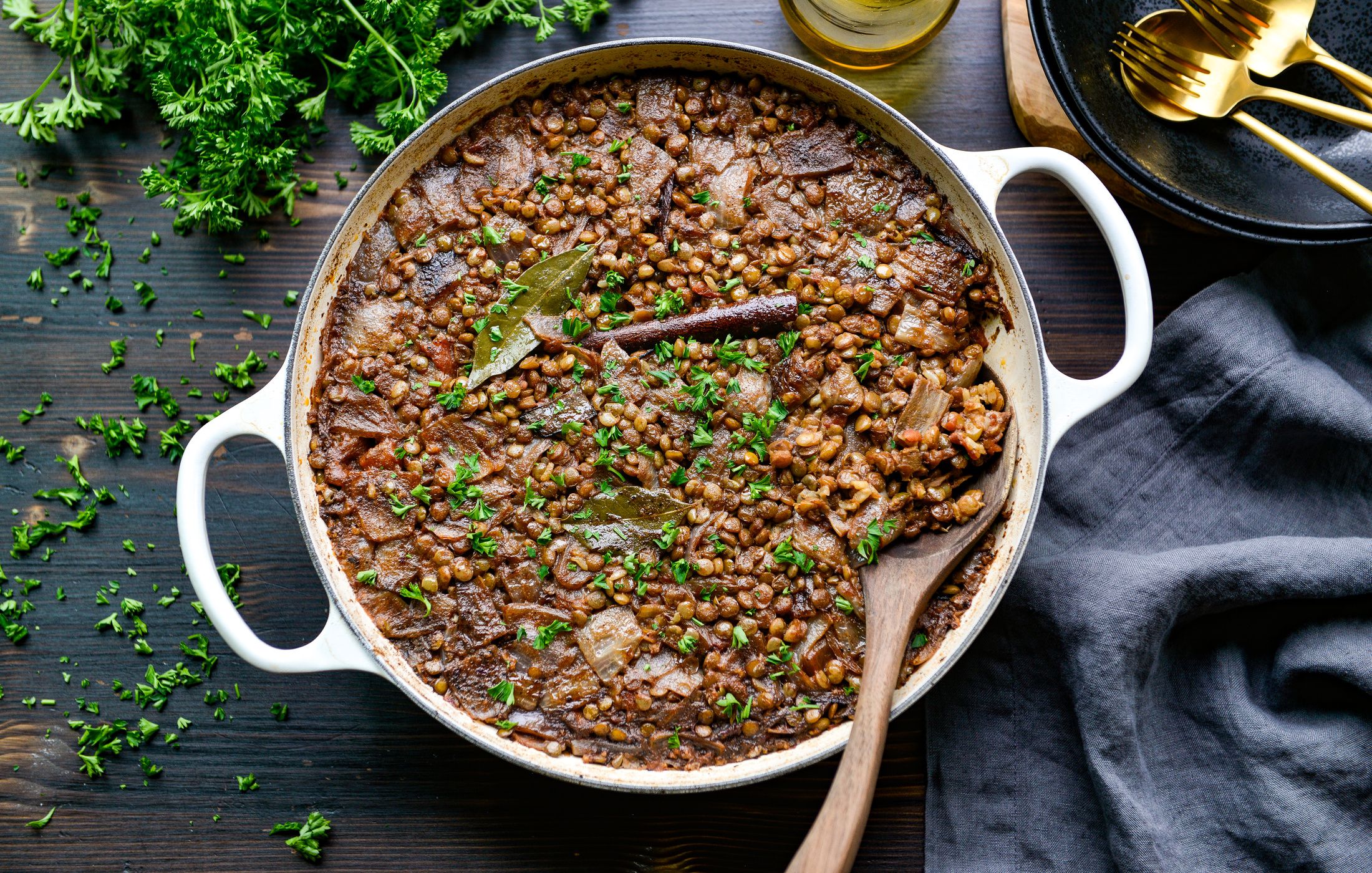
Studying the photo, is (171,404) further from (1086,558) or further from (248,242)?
(1086,558)

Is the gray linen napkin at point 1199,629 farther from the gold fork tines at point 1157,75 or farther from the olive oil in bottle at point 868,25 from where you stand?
the olive oil in bottle at point 868,25

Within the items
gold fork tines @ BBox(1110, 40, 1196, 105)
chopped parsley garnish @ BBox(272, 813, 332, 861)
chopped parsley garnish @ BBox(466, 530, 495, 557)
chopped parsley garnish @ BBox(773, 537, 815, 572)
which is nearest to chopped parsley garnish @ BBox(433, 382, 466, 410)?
chopped parsley garnish @ BBox(466, 530, 495, 557)

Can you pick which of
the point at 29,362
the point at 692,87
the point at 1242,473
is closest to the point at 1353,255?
the point at 1242,473

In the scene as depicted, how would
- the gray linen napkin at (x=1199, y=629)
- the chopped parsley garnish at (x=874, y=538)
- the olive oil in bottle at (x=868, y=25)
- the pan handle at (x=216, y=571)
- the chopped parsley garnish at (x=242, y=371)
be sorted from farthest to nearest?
the chopped parsley garnish at (x=242, y=371), the olive oil in bottle at (x=868, y=25), the gray linen napkin at (x=1199, y=629), the chopped parsley garnish at (x=874, y=538), the pan handle at (x=216, y=571)

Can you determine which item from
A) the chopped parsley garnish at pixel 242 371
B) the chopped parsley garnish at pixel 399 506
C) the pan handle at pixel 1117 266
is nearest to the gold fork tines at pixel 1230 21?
the pan handle at pixel 1117 266

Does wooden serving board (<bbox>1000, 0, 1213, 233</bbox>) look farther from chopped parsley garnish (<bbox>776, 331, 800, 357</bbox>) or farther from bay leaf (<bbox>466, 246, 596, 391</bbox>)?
bay leaf (<bbox>466, 246, 596, 391</bbox>)

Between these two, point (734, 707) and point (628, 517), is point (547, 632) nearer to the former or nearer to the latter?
point (628, 517)

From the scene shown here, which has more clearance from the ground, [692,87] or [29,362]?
[692,87]
